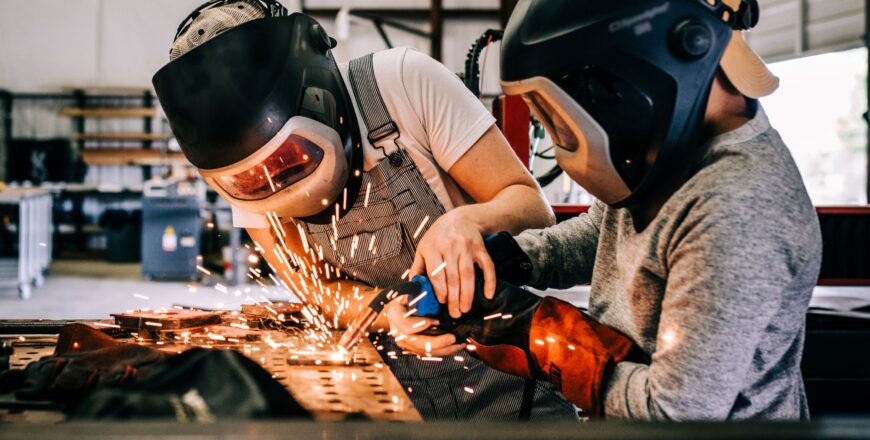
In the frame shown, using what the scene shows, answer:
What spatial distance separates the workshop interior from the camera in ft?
2.37

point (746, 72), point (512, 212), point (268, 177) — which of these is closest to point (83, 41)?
point (268, 177)

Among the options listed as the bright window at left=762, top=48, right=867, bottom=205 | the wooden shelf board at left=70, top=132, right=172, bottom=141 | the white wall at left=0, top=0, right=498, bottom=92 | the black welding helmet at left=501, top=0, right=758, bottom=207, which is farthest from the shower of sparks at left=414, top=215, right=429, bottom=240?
the white wall at left=0, top=0, right=498, bottom=92

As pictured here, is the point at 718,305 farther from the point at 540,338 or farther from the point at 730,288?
the point at 540,338

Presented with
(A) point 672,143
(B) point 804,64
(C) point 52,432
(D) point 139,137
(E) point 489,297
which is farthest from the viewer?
(D) point 139,137

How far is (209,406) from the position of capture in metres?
0.67

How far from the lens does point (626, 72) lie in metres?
0.83

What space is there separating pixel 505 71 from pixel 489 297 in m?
0.36

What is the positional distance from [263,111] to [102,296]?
573 centimetres

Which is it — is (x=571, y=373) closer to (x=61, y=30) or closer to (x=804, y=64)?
(x=804, y=64)

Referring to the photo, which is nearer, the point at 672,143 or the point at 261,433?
the point at 261,433

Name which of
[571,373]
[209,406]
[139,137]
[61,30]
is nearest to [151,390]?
[209,406]

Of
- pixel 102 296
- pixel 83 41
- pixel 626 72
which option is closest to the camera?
pixel 626 72

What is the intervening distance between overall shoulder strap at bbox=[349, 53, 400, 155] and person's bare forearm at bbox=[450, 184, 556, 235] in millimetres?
266

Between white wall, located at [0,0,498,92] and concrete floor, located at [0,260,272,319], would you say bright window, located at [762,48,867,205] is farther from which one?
white wall, located at [0,0,498,92]
